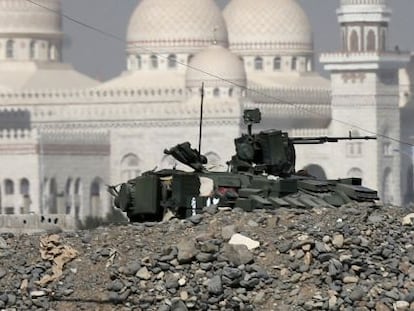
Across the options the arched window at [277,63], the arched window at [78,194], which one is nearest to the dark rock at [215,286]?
the arched window at [78,194]

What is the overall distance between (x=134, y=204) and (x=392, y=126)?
108 metres

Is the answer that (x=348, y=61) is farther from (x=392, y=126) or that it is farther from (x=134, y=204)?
(x=134, y=204)

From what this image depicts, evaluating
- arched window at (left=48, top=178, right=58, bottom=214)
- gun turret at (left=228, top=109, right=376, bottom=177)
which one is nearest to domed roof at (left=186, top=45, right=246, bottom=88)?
arched window at (left=48, top=178, right=58, bottom=214)

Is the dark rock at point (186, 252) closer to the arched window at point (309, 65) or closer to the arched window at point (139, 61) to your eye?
the arched window at point (139, 61)

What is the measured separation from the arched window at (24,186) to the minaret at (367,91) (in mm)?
15258

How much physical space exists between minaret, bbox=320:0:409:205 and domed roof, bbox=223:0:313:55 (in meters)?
2.75

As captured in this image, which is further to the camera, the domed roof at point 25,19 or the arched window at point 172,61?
the domed roof at point 25,19

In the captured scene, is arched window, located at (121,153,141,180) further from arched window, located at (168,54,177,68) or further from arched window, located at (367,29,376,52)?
arched window, located at (367,29,376,52)

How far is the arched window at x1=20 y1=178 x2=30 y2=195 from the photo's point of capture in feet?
403

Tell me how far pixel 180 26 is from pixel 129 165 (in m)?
7.93

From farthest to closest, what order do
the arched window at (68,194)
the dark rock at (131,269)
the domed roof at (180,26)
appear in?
1. the domed roof at (180,26)
2. the arched window at (68,194)
3. the dark rock at (131,269)

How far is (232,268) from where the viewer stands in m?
22.2

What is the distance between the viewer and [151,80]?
456 ft

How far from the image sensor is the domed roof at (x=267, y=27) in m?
139
